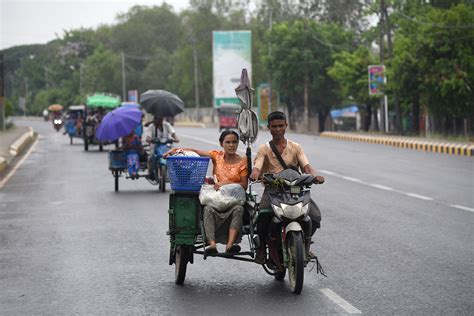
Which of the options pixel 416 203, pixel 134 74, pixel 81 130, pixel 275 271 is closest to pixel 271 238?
pixel 275 271

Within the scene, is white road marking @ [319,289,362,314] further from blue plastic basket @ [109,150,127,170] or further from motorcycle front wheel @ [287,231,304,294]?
blue plastic basket @ [109,150,127,170]

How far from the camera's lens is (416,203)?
17156 mm

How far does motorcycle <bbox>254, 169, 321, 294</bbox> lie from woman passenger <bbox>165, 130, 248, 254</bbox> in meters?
0.22

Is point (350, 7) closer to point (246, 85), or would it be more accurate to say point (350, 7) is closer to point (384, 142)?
point (384, 142)

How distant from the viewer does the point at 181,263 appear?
362 inches

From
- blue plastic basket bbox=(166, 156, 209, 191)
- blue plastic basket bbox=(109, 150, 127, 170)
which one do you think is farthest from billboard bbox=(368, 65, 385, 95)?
blue plastic basket bbox=(166, 156, 209, 191)

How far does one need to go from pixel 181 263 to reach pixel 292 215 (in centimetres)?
131

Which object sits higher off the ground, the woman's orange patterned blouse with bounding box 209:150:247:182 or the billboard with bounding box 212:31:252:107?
the billboard with bounding box 212:31:252:107

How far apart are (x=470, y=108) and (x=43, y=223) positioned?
117 ft

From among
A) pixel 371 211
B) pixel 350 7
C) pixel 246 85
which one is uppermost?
pixel 350 7

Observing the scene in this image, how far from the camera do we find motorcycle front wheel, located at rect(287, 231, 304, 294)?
830cm

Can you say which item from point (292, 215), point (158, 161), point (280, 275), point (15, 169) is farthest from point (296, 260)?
point (15, 169)

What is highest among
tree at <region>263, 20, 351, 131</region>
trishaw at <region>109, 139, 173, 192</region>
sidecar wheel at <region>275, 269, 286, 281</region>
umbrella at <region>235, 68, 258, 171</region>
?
tree at <region>263, 20, 351, 131</region>

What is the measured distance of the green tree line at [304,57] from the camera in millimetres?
47344
